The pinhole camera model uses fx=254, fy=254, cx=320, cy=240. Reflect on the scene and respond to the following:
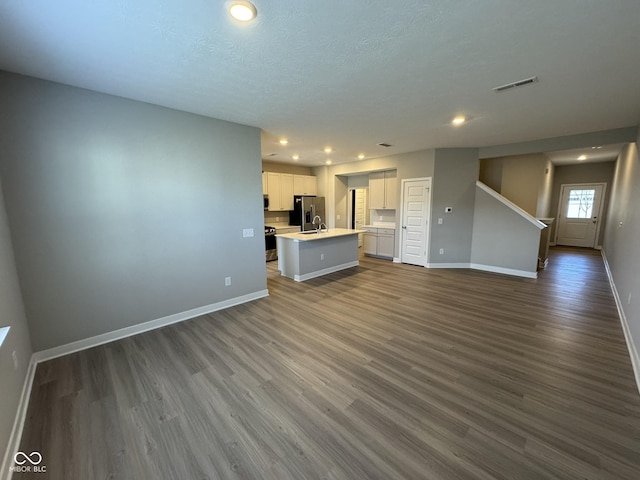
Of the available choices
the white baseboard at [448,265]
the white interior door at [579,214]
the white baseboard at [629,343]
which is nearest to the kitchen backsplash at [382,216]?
the white baseboard at [448,265]

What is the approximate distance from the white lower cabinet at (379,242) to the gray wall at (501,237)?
73.8 inches

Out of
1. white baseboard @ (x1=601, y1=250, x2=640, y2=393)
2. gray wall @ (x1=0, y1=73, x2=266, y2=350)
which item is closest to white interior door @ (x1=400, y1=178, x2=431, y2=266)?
white baseboard @ (x1=601, y1=250, x2=640, y2=393)

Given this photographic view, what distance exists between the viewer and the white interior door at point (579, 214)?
7.96 m

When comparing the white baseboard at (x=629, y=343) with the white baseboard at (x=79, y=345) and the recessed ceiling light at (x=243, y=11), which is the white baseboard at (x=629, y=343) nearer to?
the recessed ceiling light at (x=243, y=11)

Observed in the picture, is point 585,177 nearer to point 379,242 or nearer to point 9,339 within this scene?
point 379,242

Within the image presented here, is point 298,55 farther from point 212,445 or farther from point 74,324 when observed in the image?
point 74,324

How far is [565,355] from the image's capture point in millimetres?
2492

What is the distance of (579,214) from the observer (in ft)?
27.1

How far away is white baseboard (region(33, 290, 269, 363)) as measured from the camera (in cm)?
253

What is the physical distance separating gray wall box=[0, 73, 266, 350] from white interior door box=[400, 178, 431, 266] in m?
3.98

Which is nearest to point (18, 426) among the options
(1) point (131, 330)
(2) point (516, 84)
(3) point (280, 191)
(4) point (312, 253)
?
(1) point (131, 330)

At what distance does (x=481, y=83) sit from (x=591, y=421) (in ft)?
9.52

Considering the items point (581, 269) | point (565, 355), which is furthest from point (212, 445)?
point (581, 269)

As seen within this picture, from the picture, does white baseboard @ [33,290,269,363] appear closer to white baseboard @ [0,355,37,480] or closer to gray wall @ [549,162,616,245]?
white baseboard @ [0,355,37,480]
